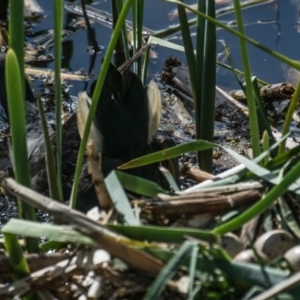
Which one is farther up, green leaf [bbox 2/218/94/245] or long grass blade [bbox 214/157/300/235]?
long grass blade [bbox 214/157/300/235]

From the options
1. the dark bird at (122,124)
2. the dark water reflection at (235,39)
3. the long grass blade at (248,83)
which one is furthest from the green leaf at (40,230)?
the dark water reflection at (235,39)

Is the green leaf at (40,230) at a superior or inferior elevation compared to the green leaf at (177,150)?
inferior

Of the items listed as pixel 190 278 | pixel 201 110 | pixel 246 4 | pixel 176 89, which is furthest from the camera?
pixel 246 4

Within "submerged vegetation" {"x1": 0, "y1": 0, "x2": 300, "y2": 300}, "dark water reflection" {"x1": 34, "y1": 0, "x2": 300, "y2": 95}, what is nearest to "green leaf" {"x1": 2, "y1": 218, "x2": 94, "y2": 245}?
"submerged vegetation" {"x1": 0, "y1": 0, "x2": 300, "y2": 300}

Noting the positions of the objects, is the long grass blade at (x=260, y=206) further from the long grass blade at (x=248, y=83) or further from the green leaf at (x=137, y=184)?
the long grass blade at (x=248, y=83)

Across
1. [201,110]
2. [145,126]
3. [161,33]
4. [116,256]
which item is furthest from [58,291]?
[161,33]

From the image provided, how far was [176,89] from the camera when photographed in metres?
4.03

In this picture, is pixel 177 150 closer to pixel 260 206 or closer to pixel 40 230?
pixel 260 206

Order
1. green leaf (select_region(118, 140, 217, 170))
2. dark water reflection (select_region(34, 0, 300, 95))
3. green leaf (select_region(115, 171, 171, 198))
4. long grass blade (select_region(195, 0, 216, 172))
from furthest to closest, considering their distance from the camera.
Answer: dark water reflection (select_region(34, 0, 300, 95)), long grass blade (select_region(195, 0, 216, 172)), green leaf (select_region(118, 140, 217, 170)), green leaf (select_region(115, 171, 171, 198))

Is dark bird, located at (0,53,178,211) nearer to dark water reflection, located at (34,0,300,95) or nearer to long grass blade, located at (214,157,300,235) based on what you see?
dark water reflection, located at (34,0,300,95)

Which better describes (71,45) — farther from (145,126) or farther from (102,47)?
(145,126)

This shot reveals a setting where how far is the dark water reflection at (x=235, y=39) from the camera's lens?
4086 millimetres

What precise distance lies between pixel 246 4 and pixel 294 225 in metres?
2.85

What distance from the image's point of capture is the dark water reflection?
4086mm
